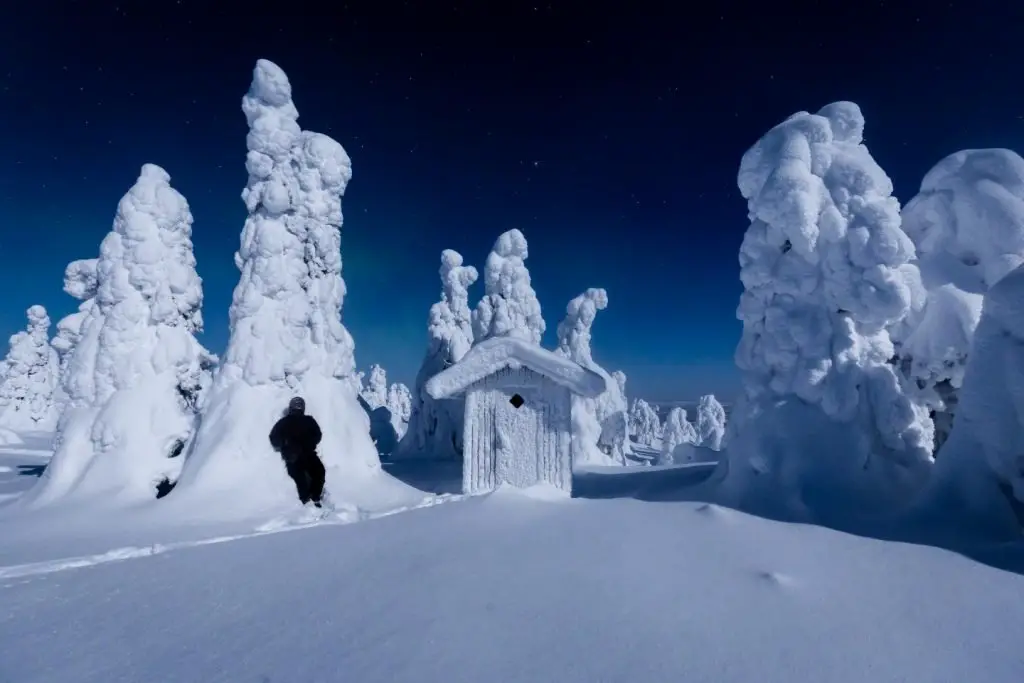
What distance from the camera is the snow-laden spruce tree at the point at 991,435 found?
21.2ft

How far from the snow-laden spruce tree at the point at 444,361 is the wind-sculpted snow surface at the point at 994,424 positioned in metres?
16.9

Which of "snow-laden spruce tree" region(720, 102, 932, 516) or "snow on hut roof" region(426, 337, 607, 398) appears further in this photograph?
"snow on hut roof" region(426, 337, 607, 398)

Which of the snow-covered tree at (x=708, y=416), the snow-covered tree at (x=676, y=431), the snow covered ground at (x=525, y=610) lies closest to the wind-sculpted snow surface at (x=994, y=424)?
the snow covered ground at (x=525, y=610)

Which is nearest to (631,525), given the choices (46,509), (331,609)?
(331,609)

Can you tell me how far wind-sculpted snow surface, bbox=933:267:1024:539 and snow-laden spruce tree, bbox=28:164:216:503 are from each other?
47.6 ft

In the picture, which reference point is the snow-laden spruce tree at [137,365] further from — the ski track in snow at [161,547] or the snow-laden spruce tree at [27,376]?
the snow-laden spruce tree at [27,376]

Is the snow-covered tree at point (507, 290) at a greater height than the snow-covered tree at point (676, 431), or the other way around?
the snow-covered tree at point (507, 290)

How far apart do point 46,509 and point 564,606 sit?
12.4 metres

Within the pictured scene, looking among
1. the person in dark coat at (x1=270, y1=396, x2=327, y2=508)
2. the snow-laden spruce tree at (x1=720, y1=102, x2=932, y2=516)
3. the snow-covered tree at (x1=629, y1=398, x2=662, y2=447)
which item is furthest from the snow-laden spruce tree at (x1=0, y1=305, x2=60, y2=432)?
the snow-covered tree at (x1=629, y1=398, x2=662, y2=447)

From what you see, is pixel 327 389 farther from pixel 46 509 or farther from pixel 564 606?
pixel 564 606

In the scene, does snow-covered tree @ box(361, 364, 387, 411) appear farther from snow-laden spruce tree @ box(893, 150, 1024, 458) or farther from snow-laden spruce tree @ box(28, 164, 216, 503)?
snow-laden spruce tree @ box(893, 150, 1024, 458)

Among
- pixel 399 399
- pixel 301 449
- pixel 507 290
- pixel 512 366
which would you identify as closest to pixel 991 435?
pixel 512 366

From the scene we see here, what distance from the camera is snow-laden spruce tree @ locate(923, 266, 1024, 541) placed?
6461 mm

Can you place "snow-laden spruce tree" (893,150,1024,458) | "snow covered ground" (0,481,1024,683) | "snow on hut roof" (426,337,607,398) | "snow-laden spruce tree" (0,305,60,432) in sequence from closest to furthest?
1. "snow covered ground" (0,481,1024,683)
2. "snow-laden spruce tree" (893,150,1024,458)
3. "snow on hut roof" (426,337,607,398)
4. "snow-laden spruce tree" (0,305,60,432)
